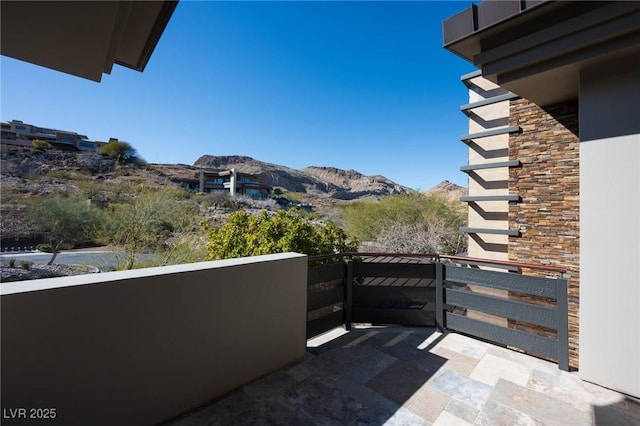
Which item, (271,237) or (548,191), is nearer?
(548,191)

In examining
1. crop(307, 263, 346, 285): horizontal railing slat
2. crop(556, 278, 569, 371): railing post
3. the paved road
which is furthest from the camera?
the paved road

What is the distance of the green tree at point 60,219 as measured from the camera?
11.0 meters

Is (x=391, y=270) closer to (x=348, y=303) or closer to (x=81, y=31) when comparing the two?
(x=348, y=303)

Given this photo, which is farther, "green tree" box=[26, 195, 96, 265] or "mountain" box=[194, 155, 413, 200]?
"mountain" box=[194, 155, 413, 200]

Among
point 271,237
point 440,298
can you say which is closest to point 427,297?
point 440,298

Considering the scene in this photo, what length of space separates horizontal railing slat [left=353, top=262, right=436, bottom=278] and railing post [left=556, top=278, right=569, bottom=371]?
4.05 ft

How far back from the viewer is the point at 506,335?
3.01 metres

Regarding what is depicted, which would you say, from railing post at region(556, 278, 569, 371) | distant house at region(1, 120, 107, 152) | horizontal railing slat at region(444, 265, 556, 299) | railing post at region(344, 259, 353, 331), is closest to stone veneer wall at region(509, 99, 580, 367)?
railing post at region(556, 278, 569, 371)

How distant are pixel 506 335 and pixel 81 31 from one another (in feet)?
14.6

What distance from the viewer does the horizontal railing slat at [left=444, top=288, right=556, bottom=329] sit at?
9.12 feet

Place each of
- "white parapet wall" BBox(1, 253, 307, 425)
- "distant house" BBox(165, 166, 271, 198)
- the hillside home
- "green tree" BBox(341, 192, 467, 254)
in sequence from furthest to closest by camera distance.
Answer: "distant house" BBox(165, 166, 271, 198) → "green tree" BBox(341, 192, 467, 254) → the hillside home → "white parapet wall" BBox(1, 253, 307, 425)

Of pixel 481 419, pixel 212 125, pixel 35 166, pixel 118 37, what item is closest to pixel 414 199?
pixel 481 419

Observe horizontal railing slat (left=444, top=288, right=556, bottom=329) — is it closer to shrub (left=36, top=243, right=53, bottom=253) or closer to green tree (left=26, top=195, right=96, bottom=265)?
green tree (left=26, top=195, right=96, bottom=265)

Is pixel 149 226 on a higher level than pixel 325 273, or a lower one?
higher
